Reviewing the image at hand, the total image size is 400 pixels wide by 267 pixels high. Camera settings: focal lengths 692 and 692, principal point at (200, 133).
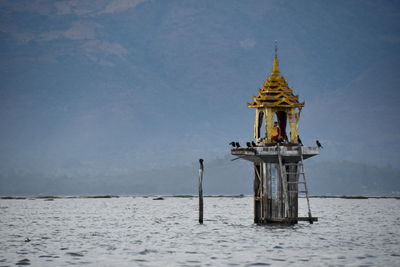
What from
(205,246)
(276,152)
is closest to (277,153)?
(276,152)

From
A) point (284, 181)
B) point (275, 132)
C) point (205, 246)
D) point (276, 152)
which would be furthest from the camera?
point (275, 132)

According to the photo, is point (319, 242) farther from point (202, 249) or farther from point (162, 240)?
point (162, 240)

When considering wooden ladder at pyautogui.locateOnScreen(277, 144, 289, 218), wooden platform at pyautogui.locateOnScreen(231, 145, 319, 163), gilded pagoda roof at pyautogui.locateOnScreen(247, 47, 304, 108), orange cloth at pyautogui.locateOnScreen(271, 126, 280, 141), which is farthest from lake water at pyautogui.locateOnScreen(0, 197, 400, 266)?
gilded pagoda roof at pyautogui.locateOnScreen(247, 47, 304, 108)

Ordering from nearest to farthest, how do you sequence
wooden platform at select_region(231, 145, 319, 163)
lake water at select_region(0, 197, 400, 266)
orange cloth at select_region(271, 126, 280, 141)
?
lake water at select_region(0, 197, 400, 266), wooden platform at select_region(231, 145, 319, 163), orange cloth at select_region(271, 126, 280, 141)

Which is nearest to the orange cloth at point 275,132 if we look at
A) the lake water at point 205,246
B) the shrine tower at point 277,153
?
the shrine tower at point 277,153

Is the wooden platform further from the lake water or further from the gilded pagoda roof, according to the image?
the lake water

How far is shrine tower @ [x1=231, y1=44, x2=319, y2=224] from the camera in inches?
1955

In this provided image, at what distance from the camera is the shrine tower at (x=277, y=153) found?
4966 cm

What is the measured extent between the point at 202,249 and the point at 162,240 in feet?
23.4

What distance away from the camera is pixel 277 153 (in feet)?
163

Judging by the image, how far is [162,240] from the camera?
48.7 metres

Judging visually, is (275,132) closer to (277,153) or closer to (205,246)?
(277,153)

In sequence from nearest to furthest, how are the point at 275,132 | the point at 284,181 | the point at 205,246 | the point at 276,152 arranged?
1. the point at 205,246
2. the point at 284,181
3. the point at 276,152
4. the point at 275,132

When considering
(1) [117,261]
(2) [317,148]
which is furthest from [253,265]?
(2) [317,148]
